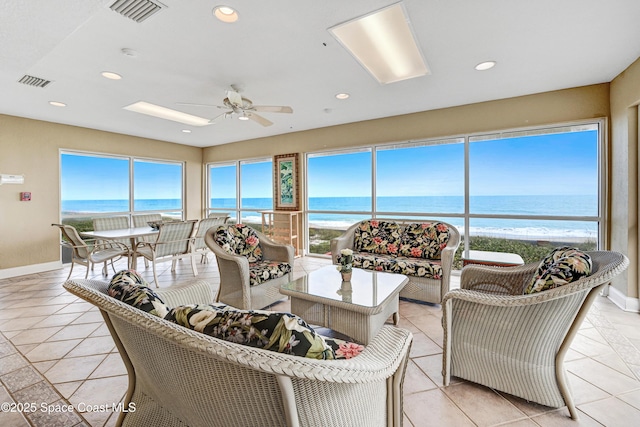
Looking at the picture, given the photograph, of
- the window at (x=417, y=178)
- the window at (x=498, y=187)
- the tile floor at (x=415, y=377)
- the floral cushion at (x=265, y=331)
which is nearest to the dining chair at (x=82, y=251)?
the tile floor at (x=415, y=377)

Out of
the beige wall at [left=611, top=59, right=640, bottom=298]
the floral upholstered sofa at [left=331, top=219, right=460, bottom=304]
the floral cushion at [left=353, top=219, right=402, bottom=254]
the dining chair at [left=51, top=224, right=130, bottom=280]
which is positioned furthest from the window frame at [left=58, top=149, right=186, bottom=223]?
the beige wall at [left=611, top=59, right=640, bottom=298]

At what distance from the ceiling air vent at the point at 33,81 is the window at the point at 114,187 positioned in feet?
7.26

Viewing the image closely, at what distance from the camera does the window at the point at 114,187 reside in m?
5.12

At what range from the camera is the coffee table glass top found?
6.86 ft

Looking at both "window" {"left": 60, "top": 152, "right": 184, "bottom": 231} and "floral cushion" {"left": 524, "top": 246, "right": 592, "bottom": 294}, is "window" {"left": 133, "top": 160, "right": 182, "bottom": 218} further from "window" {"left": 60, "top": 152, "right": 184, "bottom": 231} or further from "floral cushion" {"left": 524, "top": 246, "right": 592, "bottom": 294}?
"floral cushion" {"left": 524, "top": 246, "right": 592, "bottom": 294}

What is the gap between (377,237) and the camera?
3730 mm

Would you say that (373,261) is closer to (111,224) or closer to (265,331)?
(265,331)

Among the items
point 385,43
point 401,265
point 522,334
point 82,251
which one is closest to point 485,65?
point 385,43

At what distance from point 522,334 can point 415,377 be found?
2.37 ft

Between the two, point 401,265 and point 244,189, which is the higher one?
point 244,189

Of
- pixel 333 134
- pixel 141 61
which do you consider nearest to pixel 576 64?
pixel 333 134

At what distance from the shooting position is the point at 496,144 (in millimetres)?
4070

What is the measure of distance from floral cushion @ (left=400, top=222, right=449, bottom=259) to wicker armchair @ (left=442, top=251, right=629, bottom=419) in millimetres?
1613

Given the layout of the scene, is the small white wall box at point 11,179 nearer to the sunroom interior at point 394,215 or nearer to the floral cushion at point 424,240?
the sunroom interior at point 394,215
